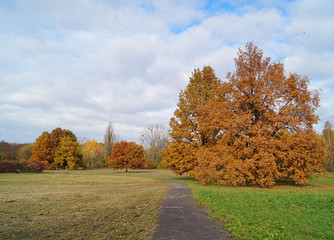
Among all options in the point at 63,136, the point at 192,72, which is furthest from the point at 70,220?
the point at 63,136

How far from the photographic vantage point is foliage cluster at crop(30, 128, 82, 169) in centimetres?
5316

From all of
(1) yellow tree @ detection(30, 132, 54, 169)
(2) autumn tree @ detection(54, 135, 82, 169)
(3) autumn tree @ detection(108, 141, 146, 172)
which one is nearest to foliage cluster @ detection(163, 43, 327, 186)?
(3) autumn tree @ detection(108, 141, 146, 172)

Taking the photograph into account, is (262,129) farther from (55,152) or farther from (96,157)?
(96,157)

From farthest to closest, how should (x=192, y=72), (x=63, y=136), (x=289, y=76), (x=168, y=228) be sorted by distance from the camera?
(x=63, y=136), (x=192, y=72), (x=289, y=76), (x=168, y=228)

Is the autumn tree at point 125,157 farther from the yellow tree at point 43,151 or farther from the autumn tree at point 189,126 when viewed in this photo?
the autumn tree at point 189,126

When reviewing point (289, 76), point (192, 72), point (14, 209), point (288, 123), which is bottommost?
point (14, 209)

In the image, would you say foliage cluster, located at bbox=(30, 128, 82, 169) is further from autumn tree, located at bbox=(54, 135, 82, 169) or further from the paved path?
the paved path

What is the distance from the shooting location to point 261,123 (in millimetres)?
17141

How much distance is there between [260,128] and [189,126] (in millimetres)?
7728

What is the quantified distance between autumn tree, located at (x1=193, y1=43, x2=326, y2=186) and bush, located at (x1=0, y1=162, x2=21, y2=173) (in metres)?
29.3

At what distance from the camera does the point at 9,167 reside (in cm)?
3142

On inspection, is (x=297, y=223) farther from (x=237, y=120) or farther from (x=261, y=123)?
(x=261, y=123)

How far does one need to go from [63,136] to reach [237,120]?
179ft

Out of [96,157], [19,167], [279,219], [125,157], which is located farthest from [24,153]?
[279,219]
